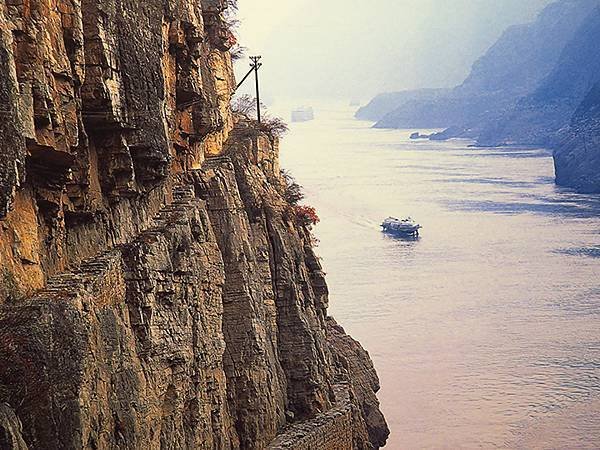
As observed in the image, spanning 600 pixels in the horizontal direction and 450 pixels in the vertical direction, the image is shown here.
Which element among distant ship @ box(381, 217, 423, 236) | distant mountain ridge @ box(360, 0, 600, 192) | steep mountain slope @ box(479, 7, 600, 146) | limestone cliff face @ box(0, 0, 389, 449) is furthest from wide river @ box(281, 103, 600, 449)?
steep mountain slope @ box(479, 7, 600, 146)

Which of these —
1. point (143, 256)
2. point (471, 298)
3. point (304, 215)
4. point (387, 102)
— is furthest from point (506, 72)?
point (143, 256)

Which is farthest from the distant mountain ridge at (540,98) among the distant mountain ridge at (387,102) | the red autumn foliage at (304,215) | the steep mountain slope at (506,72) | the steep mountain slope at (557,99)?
the red autumn foliage at (304,215)

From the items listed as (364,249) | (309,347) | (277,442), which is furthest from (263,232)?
(364,249)

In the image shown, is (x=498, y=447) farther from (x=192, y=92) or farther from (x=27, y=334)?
(x=27, y=334)

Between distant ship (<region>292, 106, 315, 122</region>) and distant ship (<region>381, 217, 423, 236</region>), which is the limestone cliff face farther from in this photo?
distant ship (<region>292, 106, 315, 122</region>)

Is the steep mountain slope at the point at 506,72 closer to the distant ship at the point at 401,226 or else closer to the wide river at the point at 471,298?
the wide river at the point at 471,298
